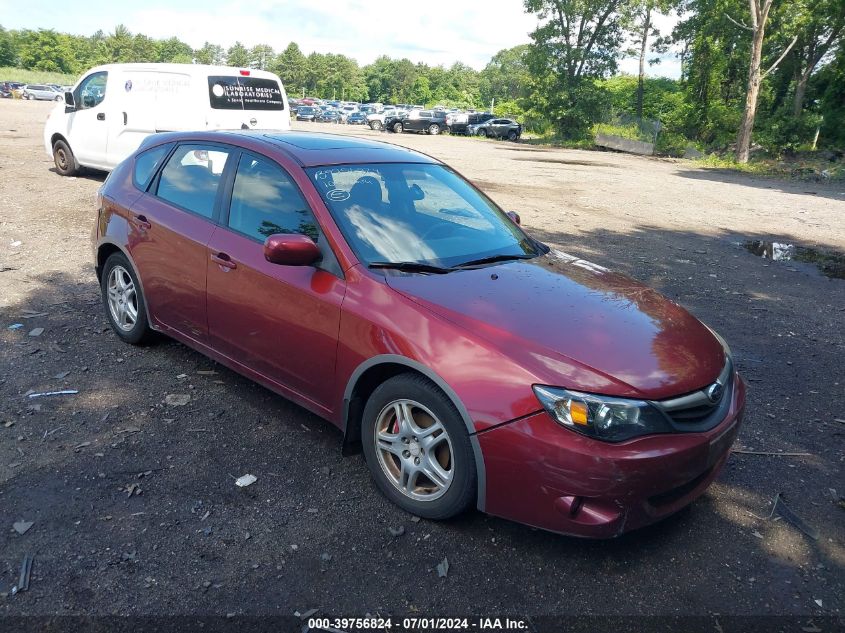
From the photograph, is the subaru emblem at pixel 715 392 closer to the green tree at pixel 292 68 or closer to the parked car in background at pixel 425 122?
the parked car in background at pixel 425 122

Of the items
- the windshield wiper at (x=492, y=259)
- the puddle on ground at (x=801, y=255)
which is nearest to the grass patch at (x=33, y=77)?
the puddle on ground at (x=801, y=255)

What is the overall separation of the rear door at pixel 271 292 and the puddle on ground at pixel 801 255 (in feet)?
26.2

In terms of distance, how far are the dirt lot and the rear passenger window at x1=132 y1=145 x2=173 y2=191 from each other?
4.12ft

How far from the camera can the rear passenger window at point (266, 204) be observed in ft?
12.3

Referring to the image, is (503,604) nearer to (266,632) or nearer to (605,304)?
(266,632)

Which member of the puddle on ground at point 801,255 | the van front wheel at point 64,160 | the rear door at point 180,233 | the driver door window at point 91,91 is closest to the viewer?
the rear door at point 180,233

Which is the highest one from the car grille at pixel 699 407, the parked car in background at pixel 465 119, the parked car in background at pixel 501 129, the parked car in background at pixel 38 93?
the parked car in background at pixel 38 93

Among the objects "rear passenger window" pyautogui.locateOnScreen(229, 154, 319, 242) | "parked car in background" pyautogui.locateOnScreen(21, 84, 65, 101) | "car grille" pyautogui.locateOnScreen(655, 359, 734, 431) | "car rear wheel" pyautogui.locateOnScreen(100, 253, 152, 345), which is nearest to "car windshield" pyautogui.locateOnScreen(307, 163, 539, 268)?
"rear passenger window" pyautogui.locateOnScreen(229, 154, 319, 242)

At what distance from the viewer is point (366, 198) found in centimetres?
384

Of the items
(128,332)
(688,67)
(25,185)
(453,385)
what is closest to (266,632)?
(453,385)

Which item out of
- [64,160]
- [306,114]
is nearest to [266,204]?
[64,160]

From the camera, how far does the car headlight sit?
2693 millimetres

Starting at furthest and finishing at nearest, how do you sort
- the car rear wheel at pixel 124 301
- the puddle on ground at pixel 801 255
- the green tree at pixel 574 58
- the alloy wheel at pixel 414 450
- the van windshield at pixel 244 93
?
1. the green tree at pixel 574 58
2. the van windshield at pixel 244 93
3. the puddle on ground at pixel 801 255
4. the car rear wheel at pixel 124 301
5. the alloy wheel at pixel 414 450

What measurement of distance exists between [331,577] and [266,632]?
0.38m
